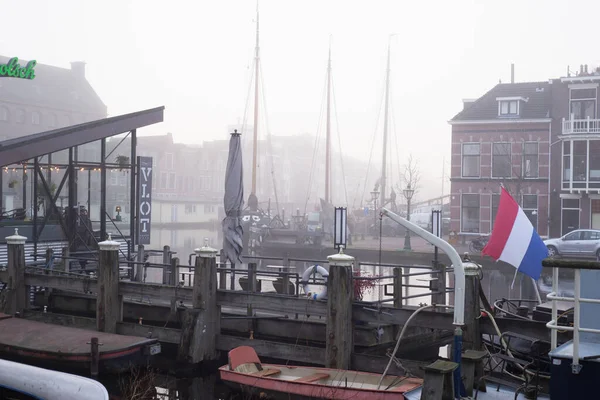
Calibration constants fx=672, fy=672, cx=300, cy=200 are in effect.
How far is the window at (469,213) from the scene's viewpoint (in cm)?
4694

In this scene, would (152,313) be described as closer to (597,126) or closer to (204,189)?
(597,126)

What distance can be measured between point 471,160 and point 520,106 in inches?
195

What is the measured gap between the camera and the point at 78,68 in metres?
90.2

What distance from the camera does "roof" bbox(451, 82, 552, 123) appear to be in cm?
4641

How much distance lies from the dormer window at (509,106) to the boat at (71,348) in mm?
37909

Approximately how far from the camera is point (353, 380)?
12391 millimetres

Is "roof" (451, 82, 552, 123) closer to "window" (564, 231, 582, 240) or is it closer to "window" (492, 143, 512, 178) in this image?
"window" (492, 143, 512, 178)

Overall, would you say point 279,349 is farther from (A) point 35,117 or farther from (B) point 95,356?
(A) point 35,117

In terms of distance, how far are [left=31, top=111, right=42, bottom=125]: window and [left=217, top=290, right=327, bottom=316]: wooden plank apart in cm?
7336

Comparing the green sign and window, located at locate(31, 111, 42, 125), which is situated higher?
window, located at locate(31, 111, 42, 125)

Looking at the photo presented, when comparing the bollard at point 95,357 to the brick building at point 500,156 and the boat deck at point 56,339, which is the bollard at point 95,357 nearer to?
the boat deck at point 56,339

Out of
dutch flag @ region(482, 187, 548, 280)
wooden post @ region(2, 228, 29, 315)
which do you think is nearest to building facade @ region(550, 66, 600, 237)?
dutch flag @ region(482, 187, 548, 280)

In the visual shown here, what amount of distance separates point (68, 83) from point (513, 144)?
62100mm

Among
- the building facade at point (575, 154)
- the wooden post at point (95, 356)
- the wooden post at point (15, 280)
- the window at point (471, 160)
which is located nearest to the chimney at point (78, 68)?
the window at point (471, 160)
